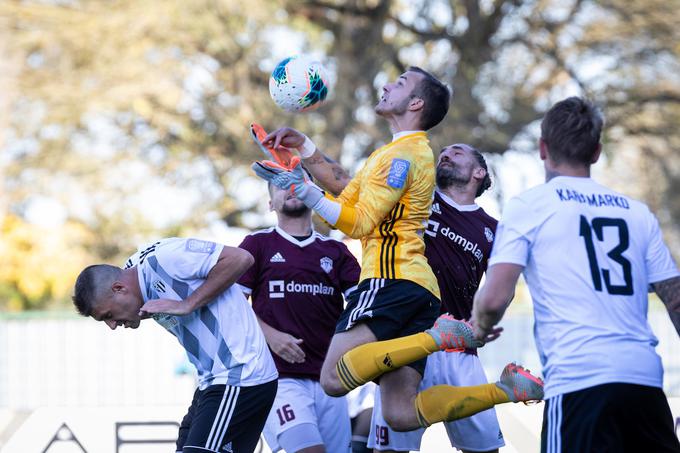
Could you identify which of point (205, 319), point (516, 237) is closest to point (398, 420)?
point (205, 319)

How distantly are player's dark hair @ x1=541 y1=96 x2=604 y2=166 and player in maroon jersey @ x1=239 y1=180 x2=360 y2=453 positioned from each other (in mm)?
2621

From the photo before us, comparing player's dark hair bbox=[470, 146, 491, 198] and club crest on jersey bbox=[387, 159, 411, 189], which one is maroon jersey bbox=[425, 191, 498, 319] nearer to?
player's dark hair bbox=[470, 146, 491, 198]

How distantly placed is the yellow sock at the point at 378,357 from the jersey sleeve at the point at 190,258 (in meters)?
0.88

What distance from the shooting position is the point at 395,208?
5617 mm

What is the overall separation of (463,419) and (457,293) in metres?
0.78

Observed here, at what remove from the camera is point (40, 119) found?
20203 mm

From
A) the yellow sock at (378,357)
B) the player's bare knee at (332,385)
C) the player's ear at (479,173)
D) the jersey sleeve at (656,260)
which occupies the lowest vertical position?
the player's bare knee at (332,385)

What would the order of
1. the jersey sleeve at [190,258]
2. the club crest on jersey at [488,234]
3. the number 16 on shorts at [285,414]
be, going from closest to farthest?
1. the jersey sleeve at [190,258]
2. the number 16 on shorts at [285,414]
3. the club crest on jersey at [488,234]

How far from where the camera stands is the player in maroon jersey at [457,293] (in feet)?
20.5

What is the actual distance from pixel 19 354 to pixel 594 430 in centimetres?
1203

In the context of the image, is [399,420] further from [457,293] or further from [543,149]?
[543,149]

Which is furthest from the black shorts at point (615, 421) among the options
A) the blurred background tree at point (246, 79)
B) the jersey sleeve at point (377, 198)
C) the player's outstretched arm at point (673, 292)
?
the blurred background tree at point (246, 79)

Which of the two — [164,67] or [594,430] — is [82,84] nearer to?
[164,67]

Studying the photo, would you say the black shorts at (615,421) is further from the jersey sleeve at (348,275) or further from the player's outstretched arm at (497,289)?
the jersey sleeve at (348,275)
